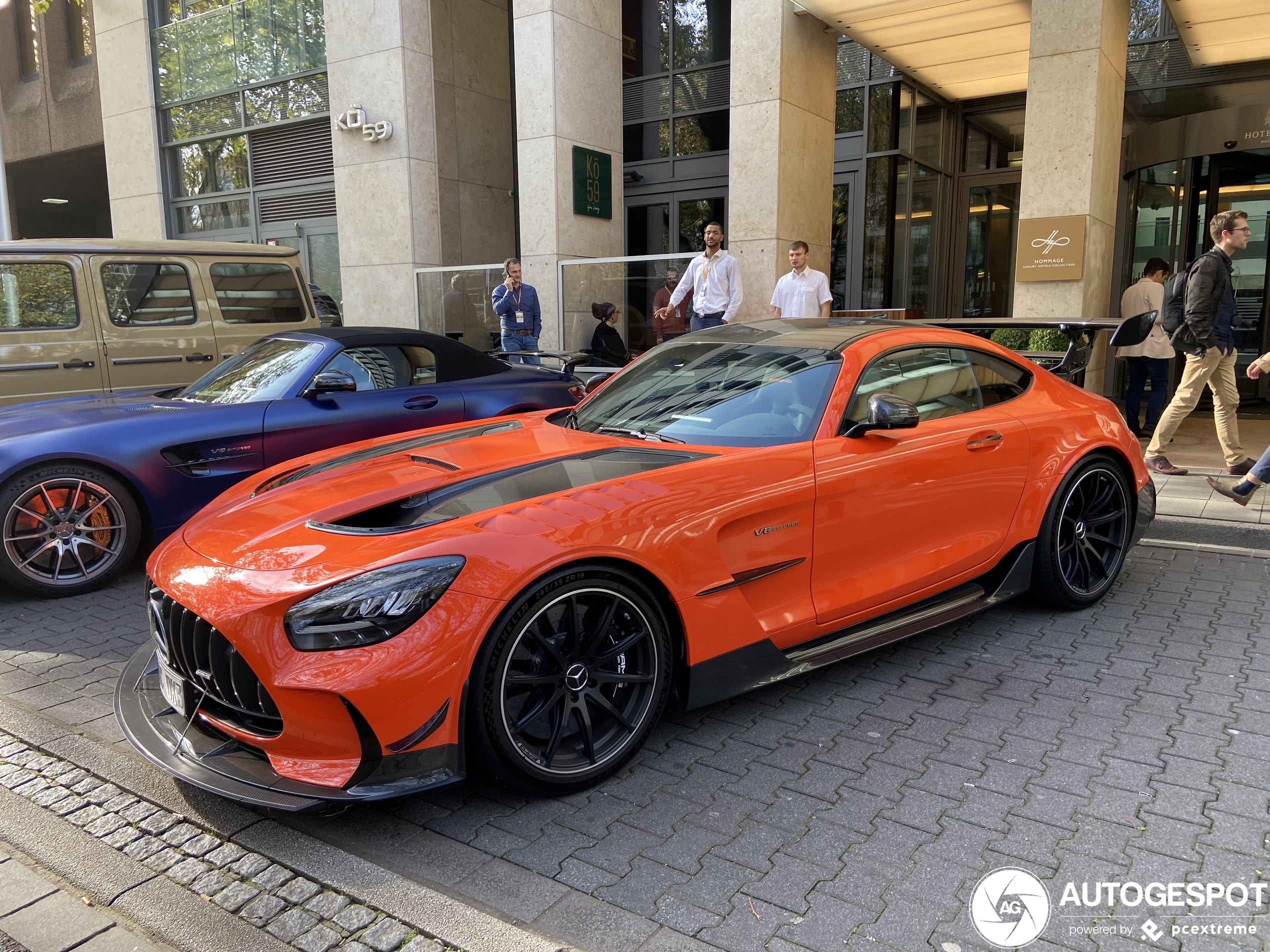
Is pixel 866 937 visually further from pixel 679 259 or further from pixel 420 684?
pixel 679 259

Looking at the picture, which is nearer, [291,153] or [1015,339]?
[1015,339]

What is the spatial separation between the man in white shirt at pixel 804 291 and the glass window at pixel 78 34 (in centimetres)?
1867

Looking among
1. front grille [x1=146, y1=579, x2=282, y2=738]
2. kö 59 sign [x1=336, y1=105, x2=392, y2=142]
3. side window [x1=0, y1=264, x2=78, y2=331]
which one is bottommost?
front grille [x1=146, y1=579, x2=282, y2=738]

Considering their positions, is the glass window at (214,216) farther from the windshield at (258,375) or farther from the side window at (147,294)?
the windshield at (258,375)

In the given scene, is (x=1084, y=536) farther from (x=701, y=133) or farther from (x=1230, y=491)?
(x=701, y=133)

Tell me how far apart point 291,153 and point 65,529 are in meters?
13.2

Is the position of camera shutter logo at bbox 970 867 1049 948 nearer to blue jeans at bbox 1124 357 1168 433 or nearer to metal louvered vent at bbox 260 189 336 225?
blue jeans at bbox 1124 357 1168 433

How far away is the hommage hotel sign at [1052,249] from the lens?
9.02m

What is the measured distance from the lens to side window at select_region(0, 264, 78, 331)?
23.0ft

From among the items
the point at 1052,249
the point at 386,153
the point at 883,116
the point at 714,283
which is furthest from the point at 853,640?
the point at 883,116

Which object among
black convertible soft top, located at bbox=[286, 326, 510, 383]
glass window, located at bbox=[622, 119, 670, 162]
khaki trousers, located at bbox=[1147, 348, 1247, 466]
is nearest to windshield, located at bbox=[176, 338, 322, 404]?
black convertible soft top, located at bbox=[286, 326, 510, 383]

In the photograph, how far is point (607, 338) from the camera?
11.2 metres

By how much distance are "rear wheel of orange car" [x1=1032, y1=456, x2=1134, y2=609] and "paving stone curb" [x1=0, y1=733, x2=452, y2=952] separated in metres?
3.37

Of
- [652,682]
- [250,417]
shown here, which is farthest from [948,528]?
[250,417]
